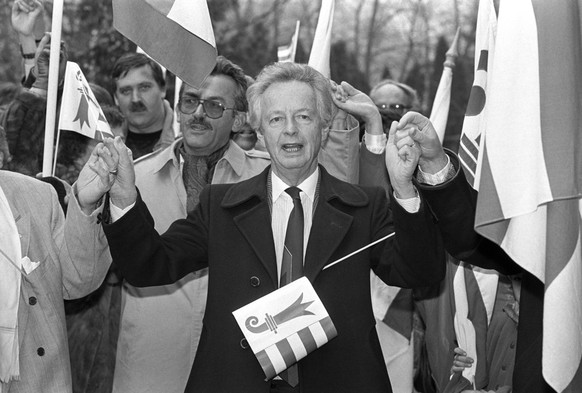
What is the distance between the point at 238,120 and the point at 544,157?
2.52 meters

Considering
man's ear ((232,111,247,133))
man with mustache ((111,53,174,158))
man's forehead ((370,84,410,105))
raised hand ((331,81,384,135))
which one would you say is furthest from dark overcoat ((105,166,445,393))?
man with mustache ((111,53,174,158))

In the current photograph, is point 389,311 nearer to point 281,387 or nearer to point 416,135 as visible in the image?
point 281,387

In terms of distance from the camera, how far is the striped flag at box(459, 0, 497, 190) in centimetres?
514

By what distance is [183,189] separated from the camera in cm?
543

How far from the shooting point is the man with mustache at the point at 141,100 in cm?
674

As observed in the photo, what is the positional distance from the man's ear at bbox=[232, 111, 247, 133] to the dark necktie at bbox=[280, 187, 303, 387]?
1635mm

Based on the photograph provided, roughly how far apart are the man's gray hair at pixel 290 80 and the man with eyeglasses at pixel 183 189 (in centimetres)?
84

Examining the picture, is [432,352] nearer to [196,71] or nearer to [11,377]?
[196,71]

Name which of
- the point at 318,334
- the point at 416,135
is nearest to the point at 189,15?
the point at 416,135

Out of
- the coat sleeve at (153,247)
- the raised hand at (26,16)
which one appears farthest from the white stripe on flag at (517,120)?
the raised hand at (26,16)

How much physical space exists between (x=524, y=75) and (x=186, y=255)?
1.37m

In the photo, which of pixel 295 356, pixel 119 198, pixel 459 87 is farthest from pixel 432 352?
pixel 459 87

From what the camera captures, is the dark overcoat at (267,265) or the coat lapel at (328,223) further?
the coat lapel at (328,223)

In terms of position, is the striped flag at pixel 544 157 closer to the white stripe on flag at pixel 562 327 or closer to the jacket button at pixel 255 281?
the white stripe on flag at pixel 562 327
